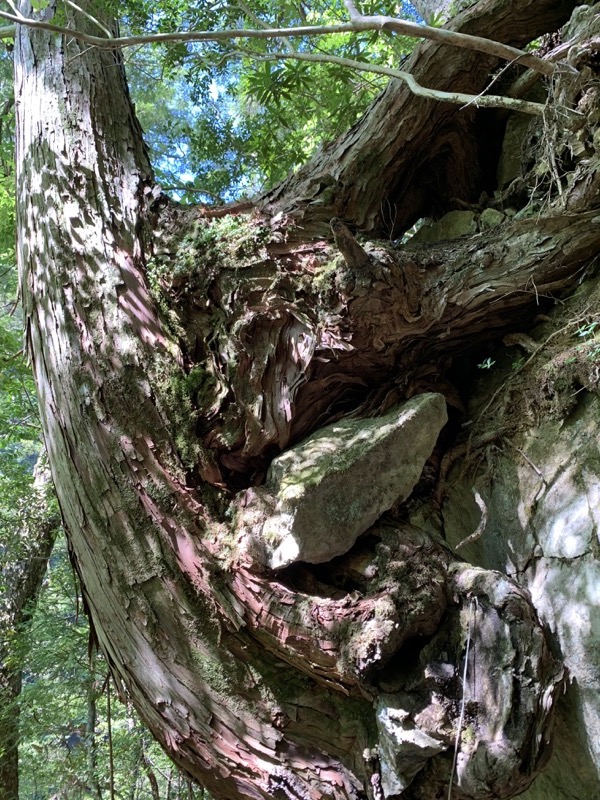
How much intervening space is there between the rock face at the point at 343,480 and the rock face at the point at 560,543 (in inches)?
16.3

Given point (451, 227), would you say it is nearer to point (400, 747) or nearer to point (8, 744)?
point (400, 747)

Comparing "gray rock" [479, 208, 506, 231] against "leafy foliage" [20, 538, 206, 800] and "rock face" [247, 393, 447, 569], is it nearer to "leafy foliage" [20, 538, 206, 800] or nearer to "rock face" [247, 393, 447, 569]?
"rock face" [247, 393, 447, 569]

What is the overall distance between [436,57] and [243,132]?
3.34 m

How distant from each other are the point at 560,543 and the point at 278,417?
128cm

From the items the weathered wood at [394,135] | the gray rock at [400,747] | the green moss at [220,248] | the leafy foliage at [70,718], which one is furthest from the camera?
the leafy foliage at [70,718]

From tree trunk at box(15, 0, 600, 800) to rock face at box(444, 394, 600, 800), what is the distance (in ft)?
0.68

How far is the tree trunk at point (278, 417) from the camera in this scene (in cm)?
188

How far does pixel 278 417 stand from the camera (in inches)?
101

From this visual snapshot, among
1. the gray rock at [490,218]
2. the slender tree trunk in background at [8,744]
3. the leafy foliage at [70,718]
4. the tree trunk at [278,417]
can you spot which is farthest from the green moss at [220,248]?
the slender tree trunk in background at [8,744]

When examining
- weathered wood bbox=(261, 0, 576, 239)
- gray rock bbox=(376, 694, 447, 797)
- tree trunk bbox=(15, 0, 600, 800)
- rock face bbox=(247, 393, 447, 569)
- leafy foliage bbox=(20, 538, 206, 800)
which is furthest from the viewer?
leafy foliage bbox=(20, 538, 206, 800)

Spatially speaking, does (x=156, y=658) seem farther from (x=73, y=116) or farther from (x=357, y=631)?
(x=73, y=116)

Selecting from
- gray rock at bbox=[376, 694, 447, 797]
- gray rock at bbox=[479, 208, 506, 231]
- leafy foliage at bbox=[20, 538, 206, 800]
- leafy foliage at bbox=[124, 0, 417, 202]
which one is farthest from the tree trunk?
leafy foliage at bbox=[20, 538, 206, 800]

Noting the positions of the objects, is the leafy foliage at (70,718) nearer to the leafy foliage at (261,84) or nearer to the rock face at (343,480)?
the rock face at (343,480)

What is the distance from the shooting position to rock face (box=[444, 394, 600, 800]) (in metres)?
1.93
